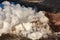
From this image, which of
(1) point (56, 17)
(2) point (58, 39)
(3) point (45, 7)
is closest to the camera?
(2) point (58, 39)

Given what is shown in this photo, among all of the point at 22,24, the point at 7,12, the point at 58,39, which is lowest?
the point at 58,39

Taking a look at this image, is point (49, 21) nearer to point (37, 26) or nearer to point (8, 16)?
point (37, 26)

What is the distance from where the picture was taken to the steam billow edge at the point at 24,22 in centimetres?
121

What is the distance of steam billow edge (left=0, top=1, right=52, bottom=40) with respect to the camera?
3.98 feet

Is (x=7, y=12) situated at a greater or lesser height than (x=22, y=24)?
greater

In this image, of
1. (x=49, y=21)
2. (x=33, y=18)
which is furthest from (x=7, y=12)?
(x=49, y=21)

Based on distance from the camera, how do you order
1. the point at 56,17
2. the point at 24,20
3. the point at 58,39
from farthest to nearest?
the point at 56,17, the point at 24,20, the point at 58,39

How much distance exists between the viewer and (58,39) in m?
1.20

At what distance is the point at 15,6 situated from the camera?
146 centimetres

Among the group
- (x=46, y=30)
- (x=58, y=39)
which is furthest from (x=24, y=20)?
(x=58, y=39)

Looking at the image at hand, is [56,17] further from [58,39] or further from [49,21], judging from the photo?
[58,39]

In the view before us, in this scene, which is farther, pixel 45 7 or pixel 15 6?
pixel 45 7

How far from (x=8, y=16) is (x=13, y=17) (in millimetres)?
36

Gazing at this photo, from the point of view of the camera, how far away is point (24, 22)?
130 centimetres
